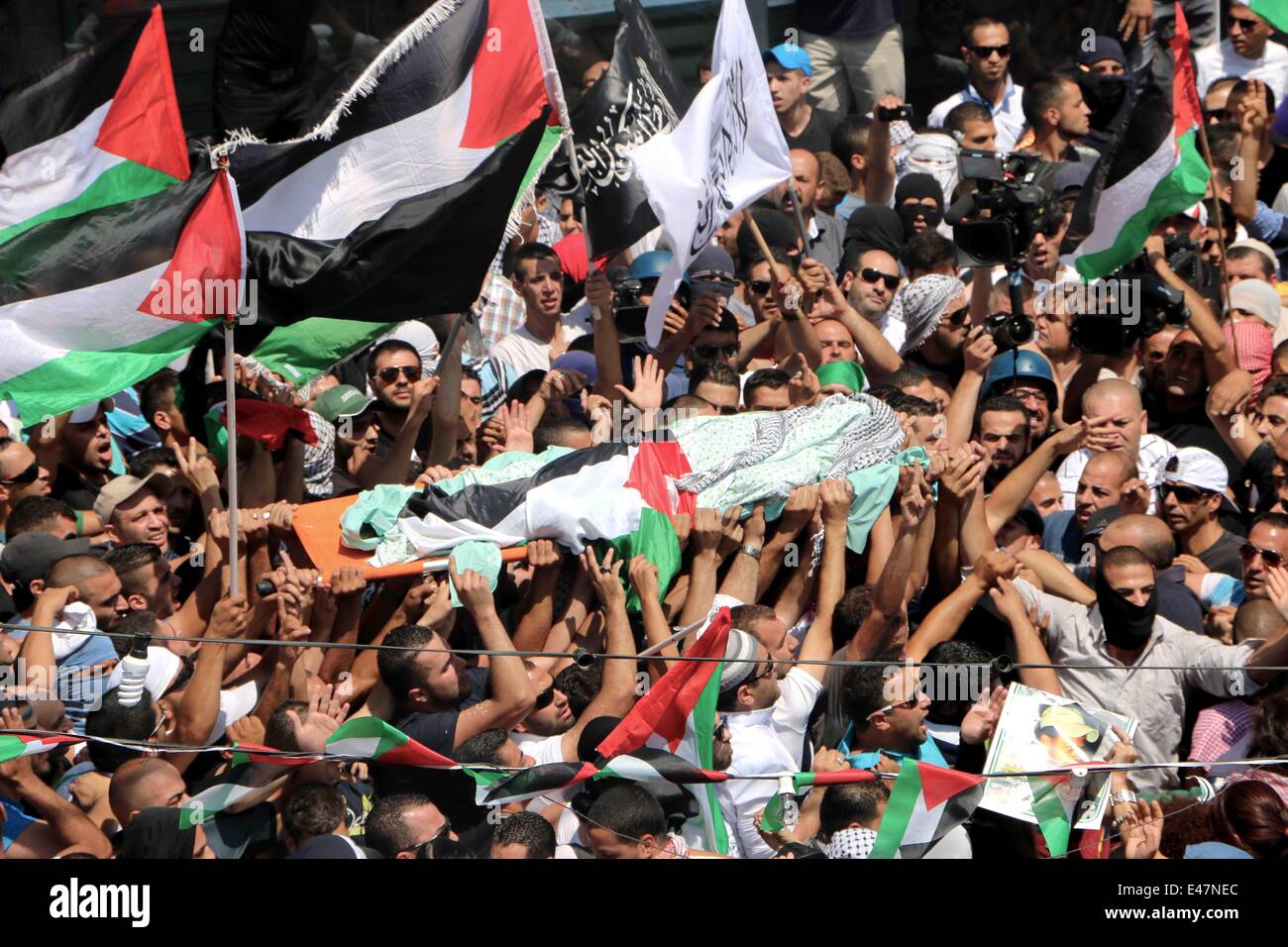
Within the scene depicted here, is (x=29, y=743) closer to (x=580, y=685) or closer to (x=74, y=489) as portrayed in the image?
(x=580, y=685)

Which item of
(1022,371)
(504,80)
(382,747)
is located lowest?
(382,747)

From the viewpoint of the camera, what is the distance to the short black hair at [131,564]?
8320 mm

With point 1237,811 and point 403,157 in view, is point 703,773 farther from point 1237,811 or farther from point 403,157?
point 403,157

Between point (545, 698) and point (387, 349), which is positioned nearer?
point (545, 698)

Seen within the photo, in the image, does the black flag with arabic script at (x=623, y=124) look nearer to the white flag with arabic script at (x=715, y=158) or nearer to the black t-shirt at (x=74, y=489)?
the white flag with arabic script at (x=715, y=158)

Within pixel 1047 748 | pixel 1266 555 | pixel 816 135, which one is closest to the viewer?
pixel 1047 748

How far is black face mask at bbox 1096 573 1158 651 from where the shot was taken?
7844 mm

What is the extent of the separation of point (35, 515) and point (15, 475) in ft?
1.52

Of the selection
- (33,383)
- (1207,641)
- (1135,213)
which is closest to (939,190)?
(1135,213)

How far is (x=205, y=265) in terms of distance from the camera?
329 inches

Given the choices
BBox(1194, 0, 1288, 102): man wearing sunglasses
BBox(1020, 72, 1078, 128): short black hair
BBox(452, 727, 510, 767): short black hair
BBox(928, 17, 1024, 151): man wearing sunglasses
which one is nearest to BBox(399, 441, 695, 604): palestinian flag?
BBox(452, 727, 510, 767): short black hair

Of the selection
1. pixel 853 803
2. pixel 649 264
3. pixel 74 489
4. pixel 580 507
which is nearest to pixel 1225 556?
pixel 580 507

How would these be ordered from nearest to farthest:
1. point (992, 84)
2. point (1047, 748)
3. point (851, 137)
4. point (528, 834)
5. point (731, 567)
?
point (528, 834), point (1047, 748), point (731, 567), point (851, 137), point (992, 84)

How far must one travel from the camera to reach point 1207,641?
7.84 metres
